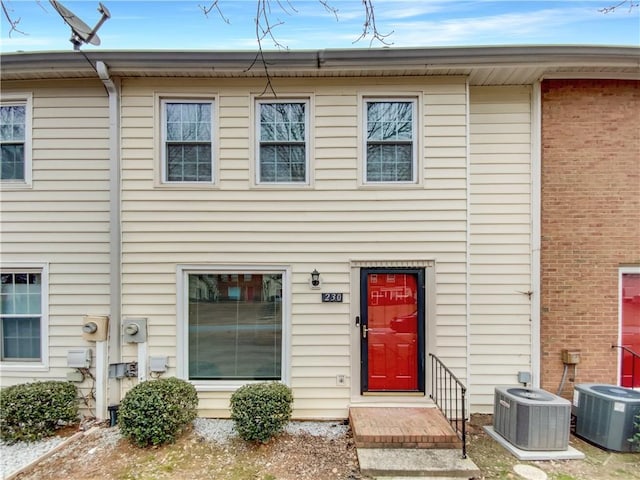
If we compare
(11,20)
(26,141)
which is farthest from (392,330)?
(26,141)

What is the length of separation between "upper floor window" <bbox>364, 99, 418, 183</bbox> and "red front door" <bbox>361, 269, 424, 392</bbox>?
141 centimetres

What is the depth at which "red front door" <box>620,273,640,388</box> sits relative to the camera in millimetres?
5047

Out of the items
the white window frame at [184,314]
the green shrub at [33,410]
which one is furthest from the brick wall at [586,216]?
the green shrub at [33,410]

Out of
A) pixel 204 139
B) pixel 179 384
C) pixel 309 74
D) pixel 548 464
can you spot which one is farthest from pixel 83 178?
pixel 548 464

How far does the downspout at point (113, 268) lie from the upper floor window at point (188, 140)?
25.3 inches

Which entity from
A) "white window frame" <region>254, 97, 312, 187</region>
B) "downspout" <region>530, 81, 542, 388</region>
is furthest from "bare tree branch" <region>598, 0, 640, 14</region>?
"white window frame" <region>254, 97, 312, 187</region>

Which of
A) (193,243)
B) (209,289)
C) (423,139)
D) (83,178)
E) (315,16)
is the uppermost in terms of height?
(315,16)

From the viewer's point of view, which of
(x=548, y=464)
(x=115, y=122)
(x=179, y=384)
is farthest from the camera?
(x=115, y=122)

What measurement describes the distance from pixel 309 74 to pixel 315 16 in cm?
83

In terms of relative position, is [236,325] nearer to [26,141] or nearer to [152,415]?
[152,415]

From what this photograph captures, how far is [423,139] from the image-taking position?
4.79 metres

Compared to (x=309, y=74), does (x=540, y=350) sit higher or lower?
lower

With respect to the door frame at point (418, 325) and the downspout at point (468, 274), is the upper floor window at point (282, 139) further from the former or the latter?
the downspout at point (468, 274)

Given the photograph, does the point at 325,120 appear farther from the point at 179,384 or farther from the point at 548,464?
the point at 548,464
